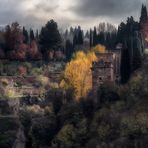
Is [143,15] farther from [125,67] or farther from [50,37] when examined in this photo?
[125,67]

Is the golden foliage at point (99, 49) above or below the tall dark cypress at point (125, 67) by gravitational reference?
above

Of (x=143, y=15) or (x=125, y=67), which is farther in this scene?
(x=143, y=15)

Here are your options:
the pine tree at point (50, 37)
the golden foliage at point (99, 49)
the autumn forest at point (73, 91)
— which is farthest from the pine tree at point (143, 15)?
the pine tree at point (50, 37)

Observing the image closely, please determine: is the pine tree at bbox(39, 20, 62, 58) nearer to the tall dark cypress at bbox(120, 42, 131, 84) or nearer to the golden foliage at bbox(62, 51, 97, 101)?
the golden foliage at bbox(62, 51, 97, 101)

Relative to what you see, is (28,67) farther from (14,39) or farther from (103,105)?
(103,105)

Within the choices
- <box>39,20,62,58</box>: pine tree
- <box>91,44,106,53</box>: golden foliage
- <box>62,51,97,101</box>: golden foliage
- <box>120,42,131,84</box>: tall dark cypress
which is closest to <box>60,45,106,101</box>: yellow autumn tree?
<box>62,51,97,101</box>: golden foliage

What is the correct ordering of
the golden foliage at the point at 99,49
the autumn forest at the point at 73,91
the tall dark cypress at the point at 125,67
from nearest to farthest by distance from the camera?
1. the autumn forest at the point at 73,91
2. the tall dark cypress at the point at 125,67
3. the golden foliage at the point at 99,49

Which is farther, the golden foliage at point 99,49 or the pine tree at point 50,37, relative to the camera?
the pine tree at point 50,37

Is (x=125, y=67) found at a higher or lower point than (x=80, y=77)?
higher

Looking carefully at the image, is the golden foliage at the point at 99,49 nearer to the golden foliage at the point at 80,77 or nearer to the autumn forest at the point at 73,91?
the autumn forest at the point at 73,91

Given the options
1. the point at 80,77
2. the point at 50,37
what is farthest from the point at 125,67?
the point at 50,37

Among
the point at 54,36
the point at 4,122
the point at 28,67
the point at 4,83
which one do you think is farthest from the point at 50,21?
the point at 4,122
